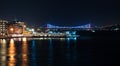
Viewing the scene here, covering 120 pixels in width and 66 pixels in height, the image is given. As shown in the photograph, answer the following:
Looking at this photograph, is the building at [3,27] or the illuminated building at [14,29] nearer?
the building at [3,27]

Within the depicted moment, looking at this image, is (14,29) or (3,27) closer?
(3,27)

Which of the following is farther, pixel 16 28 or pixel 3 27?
pixel 16 28

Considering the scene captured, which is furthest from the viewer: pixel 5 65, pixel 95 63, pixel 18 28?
pixel 18 28

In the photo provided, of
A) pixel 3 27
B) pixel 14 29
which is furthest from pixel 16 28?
pixel 3 27

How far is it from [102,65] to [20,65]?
520 centimetres

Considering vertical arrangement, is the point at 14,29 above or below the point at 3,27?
below

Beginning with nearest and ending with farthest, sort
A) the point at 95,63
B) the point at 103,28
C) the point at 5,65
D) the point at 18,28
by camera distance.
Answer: the point at 5,65 < the point at 95,63 < the point at 103,28 < the point at 18,28

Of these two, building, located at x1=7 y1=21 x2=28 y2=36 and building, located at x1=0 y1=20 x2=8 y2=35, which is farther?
building, located at x1=7 y1=21 x2=28 y2=36

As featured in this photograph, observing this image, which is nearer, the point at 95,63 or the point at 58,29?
the point at 95,63

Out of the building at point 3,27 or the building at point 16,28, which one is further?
the building at point 16,28

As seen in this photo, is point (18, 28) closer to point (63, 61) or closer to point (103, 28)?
point (103, 28)

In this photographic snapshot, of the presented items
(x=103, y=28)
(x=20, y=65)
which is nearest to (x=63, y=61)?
(x=20, y=65)

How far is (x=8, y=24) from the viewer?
343 feet

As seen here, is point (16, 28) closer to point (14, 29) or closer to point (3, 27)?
point (14, 29)
